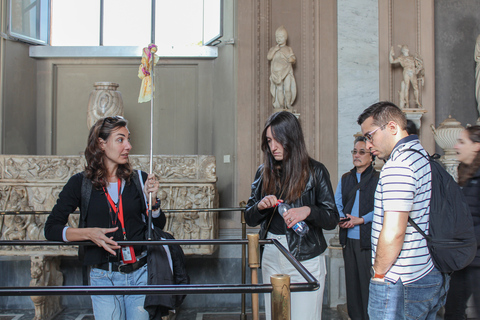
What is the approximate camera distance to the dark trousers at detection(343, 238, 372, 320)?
4348mm

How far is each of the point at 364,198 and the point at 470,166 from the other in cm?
116

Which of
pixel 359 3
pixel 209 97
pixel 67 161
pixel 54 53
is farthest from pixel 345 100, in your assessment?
pixel 54 53

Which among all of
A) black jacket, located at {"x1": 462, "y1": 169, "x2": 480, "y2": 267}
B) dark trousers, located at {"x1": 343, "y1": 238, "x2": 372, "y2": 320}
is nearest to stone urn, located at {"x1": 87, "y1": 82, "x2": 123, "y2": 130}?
dark trousers, located at {"x1": 343, "y1": 238, "x2": 372, "y2": 320}

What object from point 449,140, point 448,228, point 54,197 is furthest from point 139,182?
point 449,140

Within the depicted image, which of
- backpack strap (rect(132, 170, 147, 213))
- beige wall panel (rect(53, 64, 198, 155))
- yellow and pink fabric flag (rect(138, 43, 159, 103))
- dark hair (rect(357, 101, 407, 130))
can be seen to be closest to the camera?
dark hair (rect(357, 101, 407, 130))

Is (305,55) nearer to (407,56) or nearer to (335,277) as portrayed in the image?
(407,56)

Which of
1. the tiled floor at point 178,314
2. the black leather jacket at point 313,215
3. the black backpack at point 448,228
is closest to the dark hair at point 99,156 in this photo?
the black leather jacket at point 313,215

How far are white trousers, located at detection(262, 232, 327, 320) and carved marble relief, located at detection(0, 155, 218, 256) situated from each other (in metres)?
3.45

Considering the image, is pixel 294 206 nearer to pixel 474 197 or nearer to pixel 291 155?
pixel 291 155

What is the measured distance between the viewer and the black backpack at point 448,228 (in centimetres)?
228

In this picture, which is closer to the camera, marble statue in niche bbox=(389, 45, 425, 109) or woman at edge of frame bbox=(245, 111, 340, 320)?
woman at edge of frame bbox=(245, 111, 340, 320)

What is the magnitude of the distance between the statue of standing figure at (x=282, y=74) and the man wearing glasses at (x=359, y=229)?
2.84m

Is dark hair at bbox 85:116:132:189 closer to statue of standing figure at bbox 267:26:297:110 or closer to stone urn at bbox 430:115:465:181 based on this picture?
statue of standing figure at bbox 267:26:297:110

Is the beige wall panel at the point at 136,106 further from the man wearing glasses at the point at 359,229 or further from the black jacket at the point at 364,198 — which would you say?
the man wearing glasses at the point at 359,229
